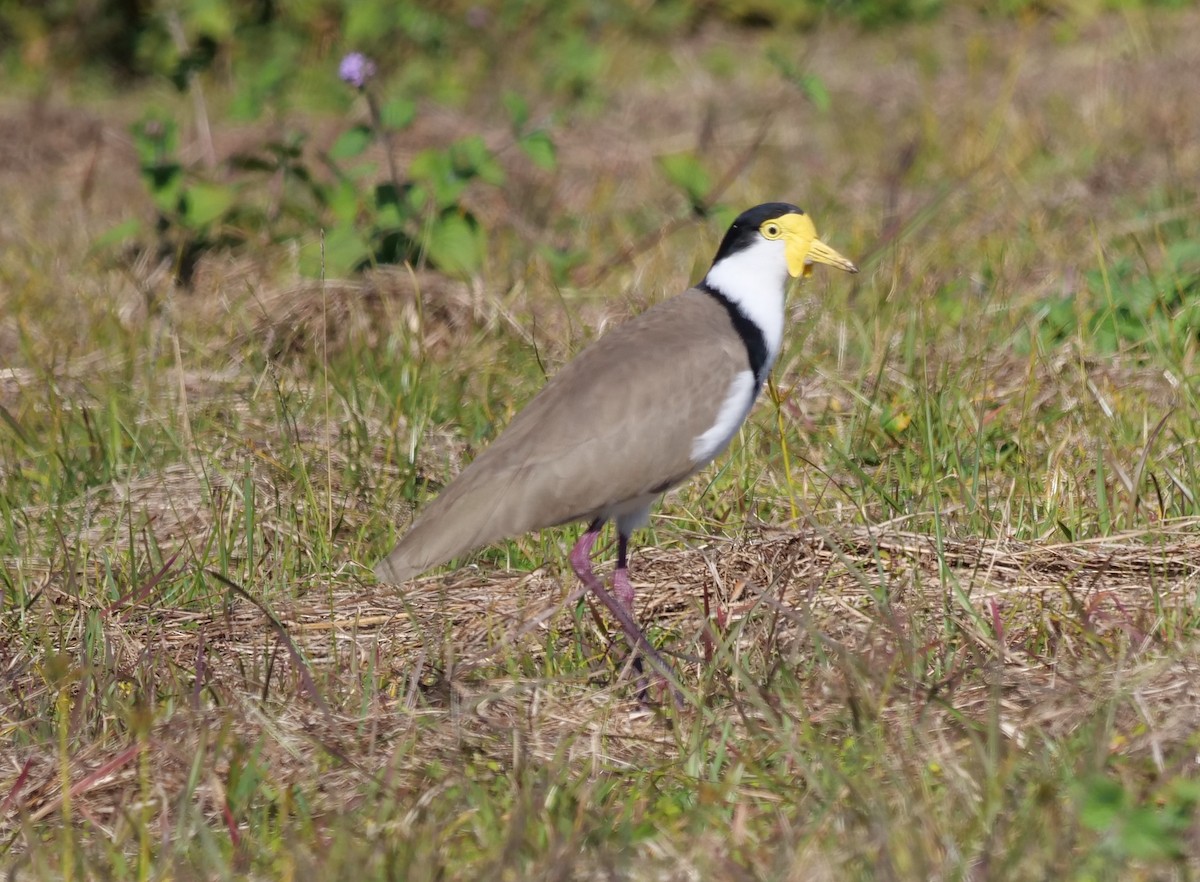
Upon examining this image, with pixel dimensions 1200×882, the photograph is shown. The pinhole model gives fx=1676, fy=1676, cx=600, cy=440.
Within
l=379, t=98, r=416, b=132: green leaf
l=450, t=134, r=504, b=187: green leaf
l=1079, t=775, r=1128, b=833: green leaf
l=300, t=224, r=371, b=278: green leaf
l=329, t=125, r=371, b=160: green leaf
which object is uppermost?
l=379, t=98, r=416, b=132: green leaf

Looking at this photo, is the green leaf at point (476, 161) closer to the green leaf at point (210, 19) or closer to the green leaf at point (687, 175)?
the green leaf at point (687, 175)

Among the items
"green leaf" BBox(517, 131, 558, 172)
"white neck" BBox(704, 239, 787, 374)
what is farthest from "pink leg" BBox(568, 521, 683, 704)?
"green leaf" BBox(517, 131, 558, 172)

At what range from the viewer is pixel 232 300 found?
6.41 metres

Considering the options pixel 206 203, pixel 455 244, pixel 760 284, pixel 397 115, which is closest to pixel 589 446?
pixel 760 284

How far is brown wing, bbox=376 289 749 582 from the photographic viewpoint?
3836 mm

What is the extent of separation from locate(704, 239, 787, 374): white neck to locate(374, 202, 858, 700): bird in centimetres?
8

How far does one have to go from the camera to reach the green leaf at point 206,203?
264 inches

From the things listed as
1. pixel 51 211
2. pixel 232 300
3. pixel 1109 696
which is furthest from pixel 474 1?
pixel 1109 696

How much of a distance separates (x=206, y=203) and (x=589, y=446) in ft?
11.2

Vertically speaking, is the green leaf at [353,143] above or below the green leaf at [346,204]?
above

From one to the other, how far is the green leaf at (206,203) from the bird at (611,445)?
3.06 metres

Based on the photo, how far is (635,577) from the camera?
425 centimetres

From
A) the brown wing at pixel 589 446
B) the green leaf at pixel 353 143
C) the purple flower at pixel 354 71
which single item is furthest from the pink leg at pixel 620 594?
the green leaf at pixel 353 143

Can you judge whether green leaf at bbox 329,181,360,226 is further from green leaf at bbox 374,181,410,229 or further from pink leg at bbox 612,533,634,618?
pink leg at bbox 612,533,634,618
